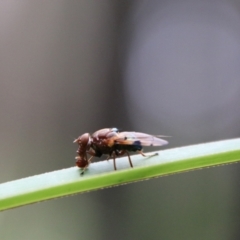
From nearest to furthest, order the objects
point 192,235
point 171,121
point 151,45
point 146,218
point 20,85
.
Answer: point 192,235 → point 146,218 → point 20,85 → point 171,121 → point 151,45

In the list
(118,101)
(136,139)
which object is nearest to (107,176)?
(136,139)

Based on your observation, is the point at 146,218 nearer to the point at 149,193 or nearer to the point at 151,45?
the point at 149,193

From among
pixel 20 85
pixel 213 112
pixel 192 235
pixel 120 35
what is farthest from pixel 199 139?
pixel 20 85

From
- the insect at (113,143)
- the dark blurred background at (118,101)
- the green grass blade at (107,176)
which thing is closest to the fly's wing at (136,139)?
the insect at (113,143)

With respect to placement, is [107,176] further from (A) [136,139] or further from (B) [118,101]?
(B) [118,101]

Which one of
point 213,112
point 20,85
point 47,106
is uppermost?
point 20,85

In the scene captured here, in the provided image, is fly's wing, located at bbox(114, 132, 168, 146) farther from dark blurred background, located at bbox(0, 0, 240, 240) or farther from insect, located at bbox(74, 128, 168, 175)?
dark blurred background, located at bbox(0, 0, 240, 240)
